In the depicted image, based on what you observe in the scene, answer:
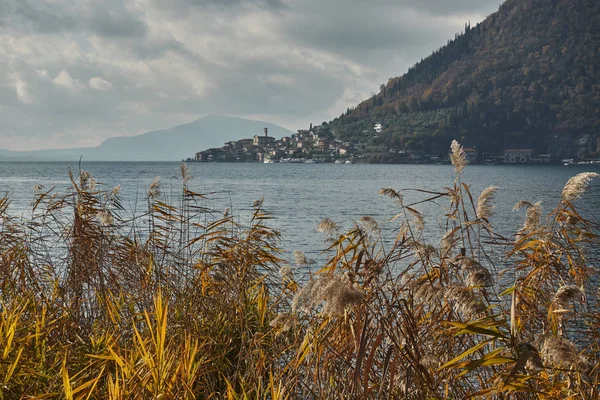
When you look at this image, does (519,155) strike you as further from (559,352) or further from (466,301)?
(559,352)

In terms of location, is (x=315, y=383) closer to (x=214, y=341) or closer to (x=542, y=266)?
(x=214, y=341)

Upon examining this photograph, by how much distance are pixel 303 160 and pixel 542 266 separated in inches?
7582

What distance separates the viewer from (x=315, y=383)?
143 inches

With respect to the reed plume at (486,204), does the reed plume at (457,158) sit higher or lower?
higher

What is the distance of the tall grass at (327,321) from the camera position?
291 centimetres

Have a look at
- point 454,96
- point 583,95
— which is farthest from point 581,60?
point 454,96

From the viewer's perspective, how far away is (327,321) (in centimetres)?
342

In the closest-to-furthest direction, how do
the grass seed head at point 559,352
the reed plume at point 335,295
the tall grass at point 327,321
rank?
the reed plume at point 335,295, the grass seed head at point 559,352, the tall grass at point 327,321

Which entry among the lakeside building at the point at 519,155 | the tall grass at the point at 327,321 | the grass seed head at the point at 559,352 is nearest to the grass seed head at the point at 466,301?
the tall grass at the point at 327,321

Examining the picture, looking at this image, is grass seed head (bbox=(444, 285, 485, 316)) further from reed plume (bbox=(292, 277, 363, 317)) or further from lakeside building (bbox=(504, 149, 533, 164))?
lakeside building (bbox=(504, 149, 533, 164))

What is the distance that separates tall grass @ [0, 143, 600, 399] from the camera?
9.56ft

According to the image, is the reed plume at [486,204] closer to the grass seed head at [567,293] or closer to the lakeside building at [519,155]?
the grass seed head at [567,293]

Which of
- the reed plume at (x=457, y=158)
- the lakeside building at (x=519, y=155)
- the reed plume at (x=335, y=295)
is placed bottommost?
the lakeside building at (x=519, y=155)

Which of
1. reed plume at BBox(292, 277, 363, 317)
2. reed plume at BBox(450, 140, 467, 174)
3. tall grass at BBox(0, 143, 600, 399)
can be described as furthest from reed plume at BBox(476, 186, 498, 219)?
reed plume at BBox(292, 277, 363, 317)
